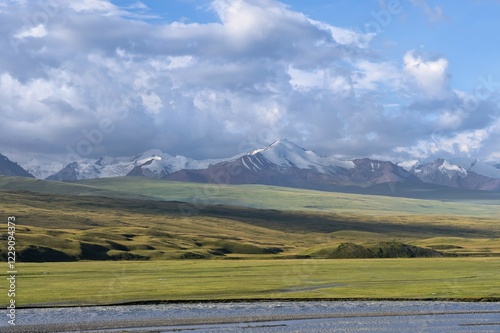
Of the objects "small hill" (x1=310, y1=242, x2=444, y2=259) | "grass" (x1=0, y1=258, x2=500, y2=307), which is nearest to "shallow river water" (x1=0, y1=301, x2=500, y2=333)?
"grass" (x1=0, y1=258, x2=500, y2=307)

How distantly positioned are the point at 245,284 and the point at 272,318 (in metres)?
Answer: 26.8

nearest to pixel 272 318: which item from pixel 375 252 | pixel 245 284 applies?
pixel 245 284

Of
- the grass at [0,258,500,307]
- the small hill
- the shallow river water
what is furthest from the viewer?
the small hill

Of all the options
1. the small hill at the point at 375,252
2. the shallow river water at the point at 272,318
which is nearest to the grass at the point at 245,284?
the shallow river water at the point at 272,318

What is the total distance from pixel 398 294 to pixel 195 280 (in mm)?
28079

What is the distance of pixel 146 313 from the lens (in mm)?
59719

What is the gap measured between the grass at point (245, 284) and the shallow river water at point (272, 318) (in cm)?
495

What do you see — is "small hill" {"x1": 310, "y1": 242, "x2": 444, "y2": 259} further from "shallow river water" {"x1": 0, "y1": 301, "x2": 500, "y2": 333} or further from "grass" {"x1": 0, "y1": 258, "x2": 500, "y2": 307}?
"shallow river water" {"x1": 0, "y1": 301, "x2": 500, "y2": 333}

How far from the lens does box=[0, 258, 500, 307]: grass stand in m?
70.5

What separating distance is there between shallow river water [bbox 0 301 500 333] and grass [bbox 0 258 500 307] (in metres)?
4.95

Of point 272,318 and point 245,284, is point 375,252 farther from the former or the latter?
point 272,318

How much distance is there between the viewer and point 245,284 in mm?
83562

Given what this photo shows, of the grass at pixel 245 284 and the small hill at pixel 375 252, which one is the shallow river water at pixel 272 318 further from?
the small hill at pixel 375 252

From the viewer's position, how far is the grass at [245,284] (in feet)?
231
